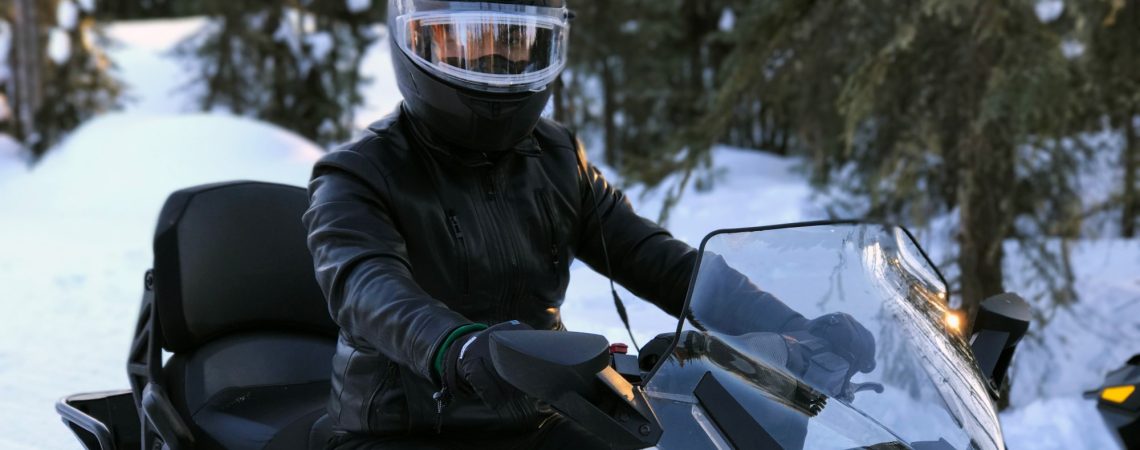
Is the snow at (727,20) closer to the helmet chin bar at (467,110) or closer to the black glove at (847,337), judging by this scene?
the helmet chin bar at (467,110)

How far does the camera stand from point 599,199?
268cm

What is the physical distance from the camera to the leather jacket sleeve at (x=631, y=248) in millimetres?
2582

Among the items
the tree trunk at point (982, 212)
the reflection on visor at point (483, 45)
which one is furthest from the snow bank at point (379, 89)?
the reflection on visor at point (483, 45)

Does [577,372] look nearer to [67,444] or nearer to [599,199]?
[599,199]

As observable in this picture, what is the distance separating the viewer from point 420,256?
2.31 meters

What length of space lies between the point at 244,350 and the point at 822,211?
617cm

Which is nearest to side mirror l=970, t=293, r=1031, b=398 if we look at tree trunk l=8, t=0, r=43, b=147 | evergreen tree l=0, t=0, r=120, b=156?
evergreen tree l=0, t=0, r=120, b=156

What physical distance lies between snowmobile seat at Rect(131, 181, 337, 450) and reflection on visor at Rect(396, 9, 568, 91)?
823 millimetres

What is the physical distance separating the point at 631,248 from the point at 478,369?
891mm

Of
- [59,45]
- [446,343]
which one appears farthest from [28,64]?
[446,343]

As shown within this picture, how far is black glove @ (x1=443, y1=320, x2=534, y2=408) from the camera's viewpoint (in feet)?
5.96

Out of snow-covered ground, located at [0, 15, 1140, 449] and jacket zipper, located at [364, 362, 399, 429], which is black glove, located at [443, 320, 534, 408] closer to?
jacket zipper, located at [364, 362, 399, 429]

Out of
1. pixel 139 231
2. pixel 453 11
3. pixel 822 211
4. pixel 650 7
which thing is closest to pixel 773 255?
pixel 453 11

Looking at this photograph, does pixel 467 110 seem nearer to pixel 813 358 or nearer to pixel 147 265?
pixel 813 358
